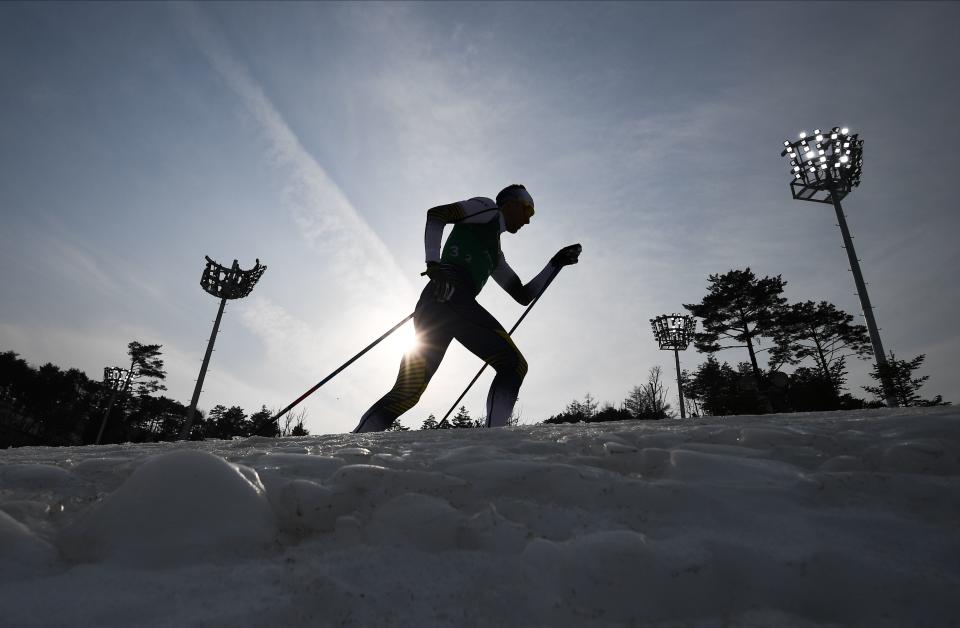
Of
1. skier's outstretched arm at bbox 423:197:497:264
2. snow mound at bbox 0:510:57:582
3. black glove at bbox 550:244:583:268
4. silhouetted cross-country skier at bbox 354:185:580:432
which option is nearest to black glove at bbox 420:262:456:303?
silhouetted cross-country skier at bbox 354:185:580:432

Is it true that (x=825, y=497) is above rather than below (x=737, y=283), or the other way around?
below

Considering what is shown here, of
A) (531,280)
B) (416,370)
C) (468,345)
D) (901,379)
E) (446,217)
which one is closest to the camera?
(416,370)

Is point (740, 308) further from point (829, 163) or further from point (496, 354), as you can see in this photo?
point (496, 354)

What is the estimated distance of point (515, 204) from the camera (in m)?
4.10

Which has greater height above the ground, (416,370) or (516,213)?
(516,213)

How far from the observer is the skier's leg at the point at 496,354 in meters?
3.55

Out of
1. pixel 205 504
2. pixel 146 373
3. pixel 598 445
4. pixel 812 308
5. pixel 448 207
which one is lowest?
pixel 205 504

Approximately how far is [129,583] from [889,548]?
1374mm

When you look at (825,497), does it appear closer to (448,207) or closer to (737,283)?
(448,207)

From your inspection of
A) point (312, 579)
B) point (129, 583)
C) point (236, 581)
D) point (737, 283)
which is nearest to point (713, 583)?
point (312, 579)

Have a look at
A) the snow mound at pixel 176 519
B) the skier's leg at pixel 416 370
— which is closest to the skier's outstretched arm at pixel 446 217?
the skier's leg at pixel 416 370

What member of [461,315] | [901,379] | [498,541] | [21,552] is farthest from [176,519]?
[901,379]

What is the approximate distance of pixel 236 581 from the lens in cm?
83

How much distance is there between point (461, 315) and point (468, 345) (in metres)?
0.23
